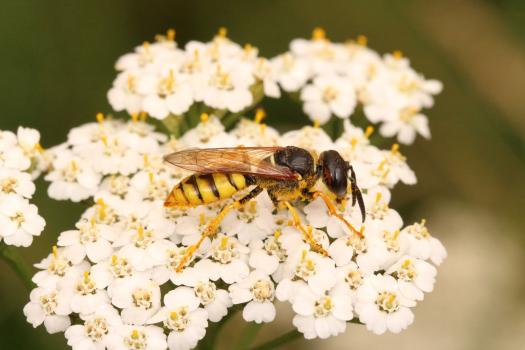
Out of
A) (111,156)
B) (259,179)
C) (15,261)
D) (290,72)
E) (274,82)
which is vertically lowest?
(259,179)

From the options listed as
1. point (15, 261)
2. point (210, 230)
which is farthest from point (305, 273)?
point (15, 261)

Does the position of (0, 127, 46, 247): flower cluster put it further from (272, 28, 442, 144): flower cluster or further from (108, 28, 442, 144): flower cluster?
(272, 28, 442, 144): flower cluster

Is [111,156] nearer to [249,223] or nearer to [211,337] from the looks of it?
[249,223]

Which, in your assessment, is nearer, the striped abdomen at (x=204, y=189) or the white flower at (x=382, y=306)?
the white flower at (x=382, y=306)

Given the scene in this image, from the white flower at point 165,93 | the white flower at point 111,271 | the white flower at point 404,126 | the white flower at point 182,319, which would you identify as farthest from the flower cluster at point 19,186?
the white flower at point 404,126

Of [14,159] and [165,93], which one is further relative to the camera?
[165,93]

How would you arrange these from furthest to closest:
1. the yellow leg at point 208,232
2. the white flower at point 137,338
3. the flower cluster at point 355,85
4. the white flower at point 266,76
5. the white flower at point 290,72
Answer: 1. the white flower at point 290,72
2. the flower cluster at point 355,85
3. the white flower at point 266,76
4. the yellow leg at point 208,232
5. the white flower at point 137,338

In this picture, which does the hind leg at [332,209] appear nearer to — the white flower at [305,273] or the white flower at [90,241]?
the white flower at [305,273]
